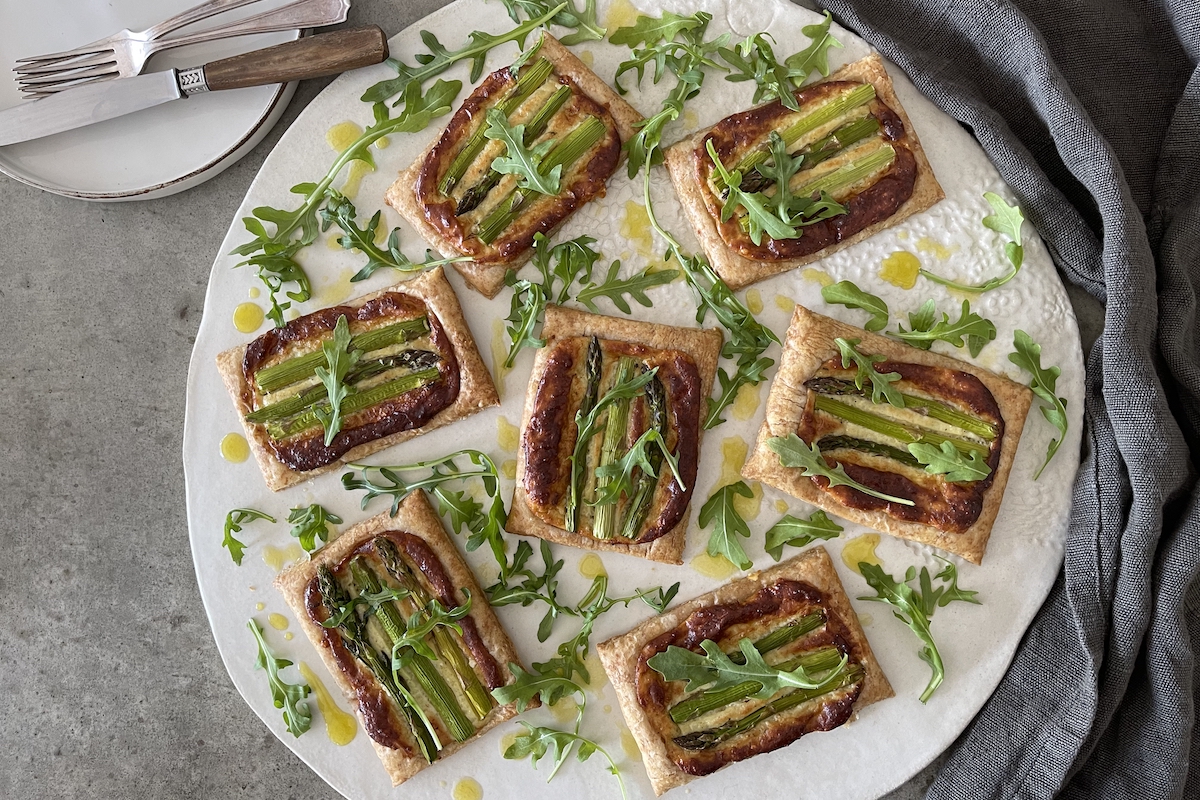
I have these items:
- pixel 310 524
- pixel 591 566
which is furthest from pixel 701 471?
pixel 310 524

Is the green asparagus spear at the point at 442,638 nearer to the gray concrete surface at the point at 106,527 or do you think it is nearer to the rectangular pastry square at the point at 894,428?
the gray concrete surface at the point at 106,527

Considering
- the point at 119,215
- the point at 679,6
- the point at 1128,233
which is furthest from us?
the point at 119,215

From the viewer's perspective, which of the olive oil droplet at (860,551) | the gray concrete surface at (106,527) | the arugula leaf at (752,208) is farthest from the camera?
the gray concrete surface at (106,527)

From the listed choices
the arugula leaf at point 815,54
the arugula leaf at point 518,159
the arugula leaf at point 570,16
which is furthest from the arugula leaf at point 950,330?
the arugula leaf at point 570,16

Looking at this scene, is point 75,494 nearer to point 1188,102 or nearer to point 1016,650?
point 1016,650

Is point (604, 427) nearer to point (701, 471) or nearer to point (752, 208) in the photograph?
point (701, 471)

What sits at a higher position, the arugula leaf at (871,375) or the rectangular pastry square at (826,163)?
the rectangular pastry square at (826,163)

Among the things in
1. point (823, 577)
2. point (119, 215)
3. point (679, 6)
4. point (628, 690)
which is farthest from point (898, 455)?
point (119, 215)
